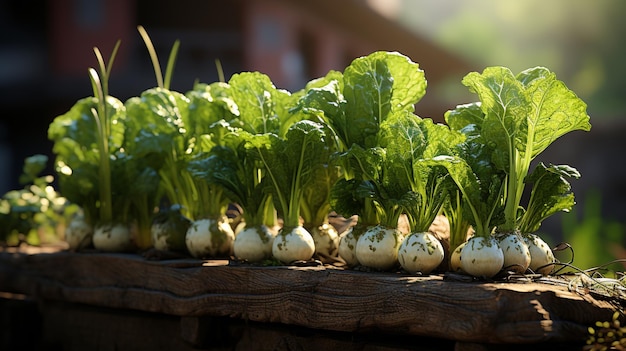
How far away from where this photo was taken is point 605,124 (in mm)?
10656

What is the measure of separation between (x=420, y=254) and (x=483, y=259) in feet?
0.71

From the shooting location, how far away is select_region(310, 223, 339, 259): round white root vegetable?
306 cm

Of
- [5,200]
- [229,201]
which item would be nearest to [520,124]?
[229,201]

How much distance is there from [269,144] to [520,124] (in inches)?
34.1

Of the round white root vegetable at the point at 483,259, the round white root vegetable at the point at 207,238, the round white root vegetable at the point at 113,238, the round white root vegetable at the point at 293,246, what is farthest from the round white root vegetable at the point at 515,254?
the round white root vegetable at the point at 113,238

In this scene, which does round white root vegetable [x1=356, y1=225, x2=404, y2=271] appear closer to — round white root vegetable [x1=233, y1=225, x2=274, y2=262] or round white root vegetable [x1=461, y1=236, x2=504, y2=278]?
round white root vegetable [x1=461, y1=236, x2=504, y2=278]

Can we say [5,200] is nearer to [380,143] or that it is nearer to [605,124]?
[380,143]

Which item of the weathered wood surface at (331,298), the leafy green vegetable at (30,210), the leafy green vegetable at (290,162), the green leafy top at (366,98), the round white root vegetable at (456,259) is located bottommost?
the weathered wood surface at (331,298)

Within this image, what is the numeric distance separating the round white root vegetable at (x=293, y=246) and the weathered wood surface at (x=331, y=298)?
0.08 meters

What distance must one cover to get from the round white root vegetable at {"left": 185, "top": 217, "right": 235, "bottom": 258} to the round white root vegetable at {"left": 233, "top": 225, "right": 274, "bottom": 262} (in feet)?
0.70

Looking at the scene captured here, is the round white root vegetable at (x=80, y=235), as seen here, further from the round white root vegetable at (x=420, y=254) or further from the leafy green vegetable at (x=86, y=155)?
the round white root vegetable at (x=420, y=254)

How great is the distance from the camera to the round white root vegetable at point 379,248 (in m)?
2.64

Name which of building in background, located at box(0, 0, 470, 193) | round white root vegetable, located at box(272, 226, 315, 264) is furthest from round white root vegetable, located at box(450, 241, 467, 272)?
building in background, located at box(0, 0, 470, 193)

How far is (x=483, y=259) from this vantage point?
2381 millimetres
